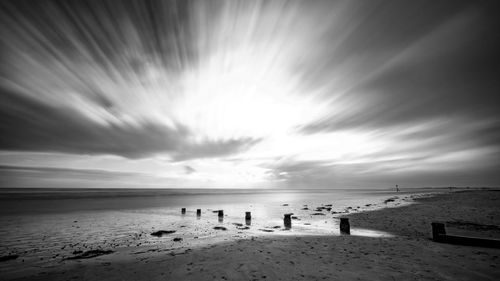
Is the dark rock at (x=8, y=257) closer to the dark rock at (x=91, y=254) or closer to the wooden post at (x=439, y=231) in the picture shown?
the dark rock at (x=91, y=254)

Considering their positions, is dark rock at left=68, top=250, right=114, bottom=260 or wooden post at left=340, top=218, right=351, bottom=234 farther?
wooden post at left=340, top=218, right=351, bottom=234

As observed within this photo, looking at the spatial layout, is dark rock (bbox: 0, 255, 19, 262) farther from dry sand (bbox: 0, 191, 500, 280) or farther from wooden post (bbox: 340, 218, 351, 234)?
wooden post (bbox: 340, 218, 351, 234)

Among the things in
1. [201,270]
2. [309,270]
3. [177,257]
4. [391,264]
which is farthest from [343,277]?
[177,257]

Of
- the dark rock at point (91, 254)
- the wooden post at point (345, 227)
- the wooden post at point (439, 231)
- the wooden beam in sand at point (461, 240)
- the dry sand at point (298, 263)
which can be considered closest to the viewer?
the dry sand at point (298, 263)

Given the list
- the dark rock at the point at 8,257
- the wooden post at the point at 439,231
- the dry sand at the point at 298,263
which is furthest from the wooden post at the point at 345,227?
the dark rock at the point at 8,257

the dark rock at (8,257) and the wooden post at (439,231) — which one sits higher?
the wooden post at (439,231)

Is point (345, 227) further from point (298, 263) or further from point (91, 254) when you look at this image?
point (91, 254)

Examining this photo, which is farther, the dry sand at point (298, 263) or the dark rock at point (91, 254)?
the dark rock at point (91, 254)

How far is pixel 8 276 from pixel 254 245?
9.91m

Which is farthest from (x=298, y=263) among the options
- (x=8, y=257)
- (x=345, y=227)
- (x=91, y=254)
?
(x=8, y=257)

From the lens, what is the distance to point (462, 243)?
10320 millimetres

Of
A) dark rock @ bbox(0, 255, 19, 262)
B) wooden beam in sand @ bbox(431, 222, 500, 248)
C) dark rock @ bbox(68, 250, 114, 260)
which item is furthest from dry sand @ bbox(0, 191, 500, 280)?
dark rock @ bbox(0, 255, 19, 262)

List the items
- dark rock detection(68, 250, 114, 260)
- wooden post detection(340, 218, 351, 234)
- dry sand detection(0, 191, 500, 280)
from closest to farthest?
dry sand detection(0, 191, 500, 280), dark rock detection(68, 250, 114, 260), wooden post detection(340, 218, 351, 234)

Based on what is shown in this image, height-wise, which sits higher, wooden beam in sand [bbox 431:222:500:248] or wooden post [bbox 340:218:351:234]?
wooden beam in sand [bbox 431:222:500:248]
